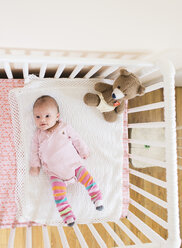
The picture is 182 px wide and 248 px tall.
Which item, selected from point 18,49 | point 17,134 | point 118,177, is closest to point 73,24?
point 18,49

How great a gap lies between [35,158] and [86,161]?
280mm

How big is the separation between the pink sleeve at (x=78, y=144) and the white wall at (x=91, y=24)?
482 millimetres

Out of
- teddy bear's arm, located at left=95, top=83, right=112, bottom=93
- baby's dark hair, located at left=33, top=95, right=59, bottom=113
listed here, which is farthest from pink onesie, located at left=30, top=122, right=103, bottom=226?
teddy bear's arm, located at left=95, top=83, right=112, bottom=93

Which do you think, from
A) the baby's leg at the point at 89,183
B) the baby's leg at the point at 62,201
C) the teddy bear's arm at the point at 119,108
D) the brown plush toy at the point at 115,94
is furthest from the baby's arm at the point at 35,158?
the teddy bear's arm at the point at 119,108

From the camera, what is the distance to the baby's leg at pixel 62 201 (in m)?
1.29

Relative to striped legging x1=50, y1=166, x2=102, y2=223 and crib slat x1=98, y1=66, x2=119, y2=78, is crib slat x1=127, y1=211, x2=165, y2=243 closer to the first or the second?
striped legging x1=50, y1=166, x2=102, y2=223

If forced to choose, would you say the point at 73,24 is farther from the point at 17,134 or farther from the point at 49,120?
the point at 17,134

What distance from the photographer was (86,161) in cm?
145

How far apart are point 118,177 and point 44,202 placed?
0.43m

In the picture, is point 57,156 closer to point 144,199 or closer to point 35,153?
point 35,153

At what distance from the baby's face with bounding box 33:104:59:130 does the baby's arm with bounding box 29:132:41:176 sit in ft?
0.30

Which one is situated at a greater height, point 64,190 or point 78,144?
point 78,144

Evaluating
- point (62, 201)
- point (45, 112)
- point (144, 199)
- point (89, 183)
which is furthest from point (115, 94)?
point (144, 199)

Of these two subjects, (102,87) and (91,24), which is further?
(102,87)
